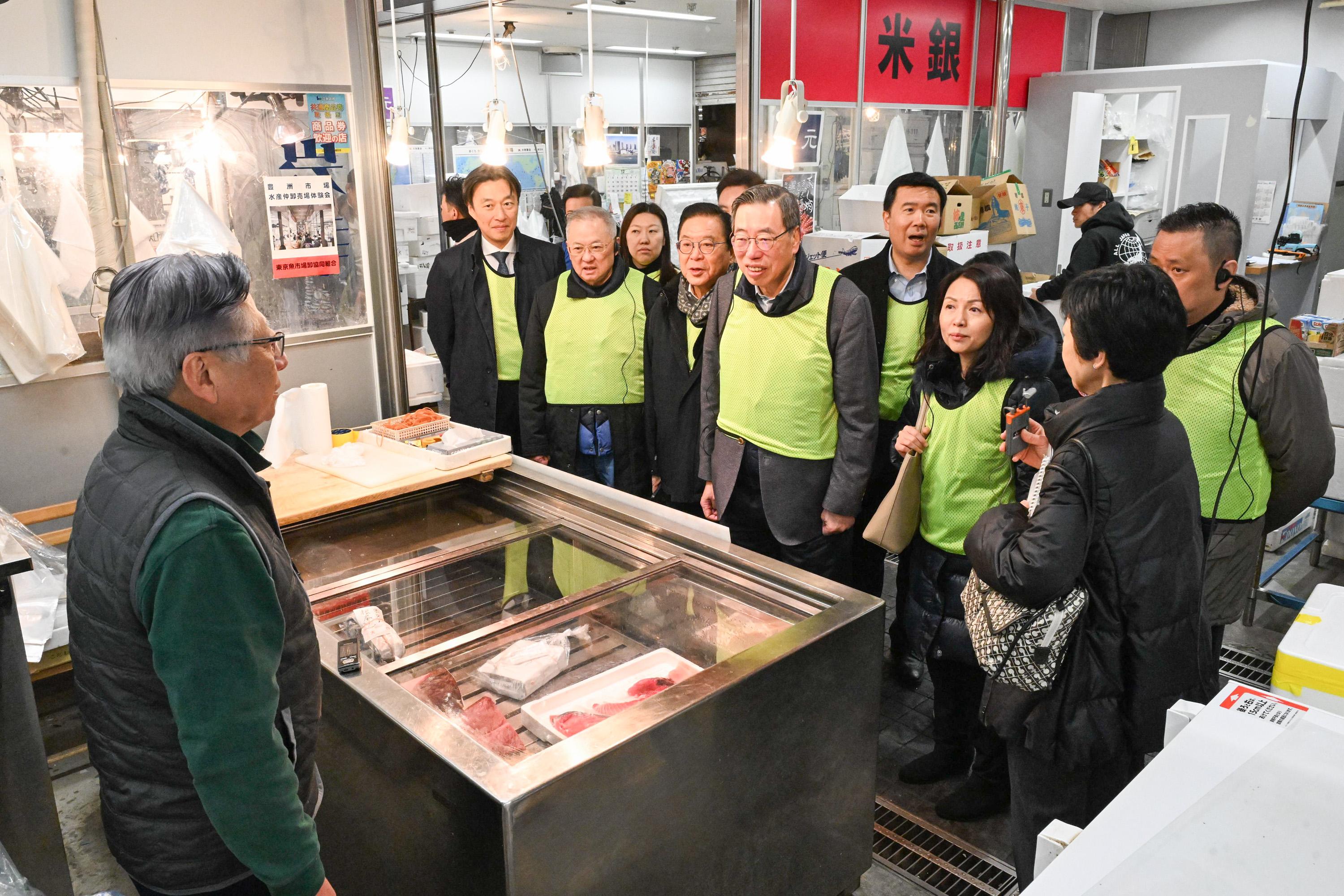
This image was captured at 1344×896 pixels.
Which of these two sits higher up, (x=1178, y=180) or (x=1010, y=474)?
(x=1178, y=180)

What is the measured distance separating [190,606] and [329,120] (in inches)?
105

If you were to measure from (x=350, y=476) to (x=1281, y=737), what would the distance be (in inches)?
93.4

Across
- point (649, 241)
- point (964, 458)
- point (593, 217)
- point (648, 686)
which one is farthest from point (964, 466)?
point (649, 241)

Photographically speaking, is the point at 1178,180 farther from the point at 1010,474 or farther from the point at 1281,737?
the point at 1281,737

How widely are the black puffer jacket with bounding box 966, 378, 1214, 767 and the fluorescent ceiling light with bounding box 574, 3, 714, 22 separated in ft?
21.3

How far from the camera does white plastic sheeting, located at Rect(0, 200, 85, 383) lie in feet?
9.02

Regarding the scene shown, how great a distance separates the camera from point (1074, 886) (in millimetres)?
915

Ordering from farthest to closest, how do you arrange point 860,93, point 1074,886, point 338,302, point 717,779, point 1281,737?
1. point 860,93
2. point 338,302
3. point 717,779
4. point 1281,737
5. point 1074,886

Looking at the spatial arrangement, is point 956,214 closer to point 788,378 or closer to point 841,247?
point 841,247

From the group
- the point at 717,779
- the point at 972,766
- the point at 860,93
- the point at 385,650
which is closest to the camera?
the point at 717,779

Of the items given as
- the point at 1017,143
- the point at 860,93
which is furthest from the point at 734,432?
the point at 1017,143

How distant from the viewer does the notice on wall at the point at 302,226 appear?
336 cm

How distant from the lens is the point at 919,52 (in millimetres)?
6473

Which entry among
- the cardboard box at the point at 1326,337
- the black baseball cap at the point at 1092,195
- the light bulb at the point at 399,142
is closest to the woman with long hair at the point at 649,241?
the light bulb at the point at 399,142
